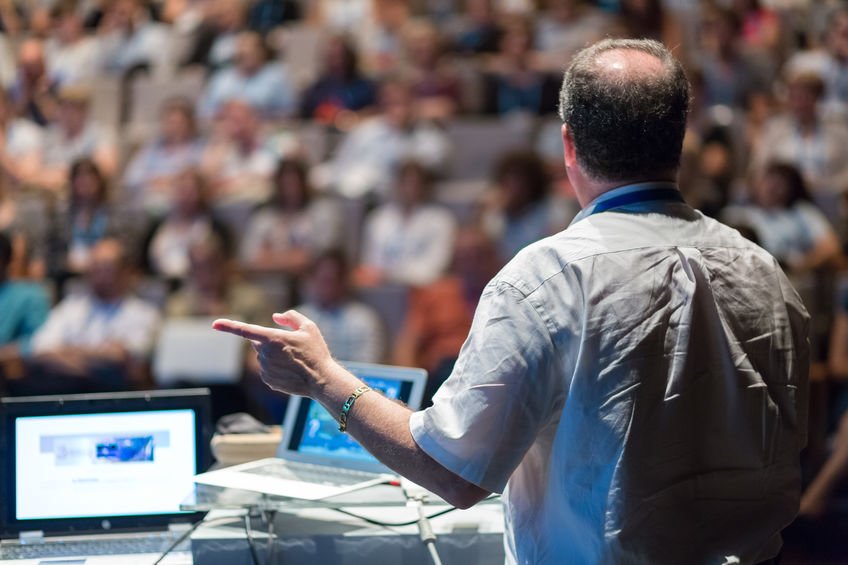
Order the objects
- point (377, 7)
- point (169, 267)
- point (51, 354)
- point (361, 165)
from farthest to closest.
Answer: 1. point (377, 7)
2. point (361, 165)
3. point (169, 267)
4. point (51, 354)

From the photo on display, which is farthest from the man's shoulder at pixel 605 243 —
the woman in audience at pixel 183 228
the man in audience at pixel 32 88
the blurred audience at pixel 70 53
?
the blurred audience at pixel 70 53

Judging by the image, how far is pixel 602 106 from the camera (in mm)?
1353

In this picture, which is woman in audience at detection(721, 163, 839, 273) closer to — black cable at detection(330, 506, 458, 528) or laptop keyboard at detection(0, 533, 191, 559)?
black cable at detection(330, 506, 458, 528)

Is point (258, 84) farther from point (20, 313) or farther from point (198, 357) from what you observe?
point (198, 357)

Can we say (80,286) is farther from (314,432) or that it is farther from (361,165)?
(314,432)

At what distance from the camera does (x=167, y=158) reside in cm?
631

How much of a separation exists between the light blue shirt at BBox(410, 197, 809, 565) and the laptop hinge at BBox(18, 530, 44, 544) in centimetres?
90

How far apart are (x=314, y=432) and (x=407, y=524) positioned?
0.24m

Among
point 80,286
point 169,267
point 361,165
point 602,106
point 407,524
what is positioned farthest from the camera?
point 361,165

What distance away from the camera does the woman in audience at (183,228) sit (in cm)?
550

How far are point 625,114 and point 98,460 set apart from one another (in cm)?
116

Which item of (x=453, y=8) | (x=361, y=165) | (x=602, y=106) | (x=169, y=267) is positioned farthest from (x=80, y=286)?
(x=602, y=106)

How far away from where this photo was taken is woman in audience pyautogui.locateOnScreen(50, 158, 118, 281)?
5613 millimetres

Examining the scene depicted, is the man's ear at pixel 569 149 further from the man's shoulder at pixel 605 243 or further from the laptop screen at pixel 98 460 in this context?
the laptop screen at pixel 98 460
